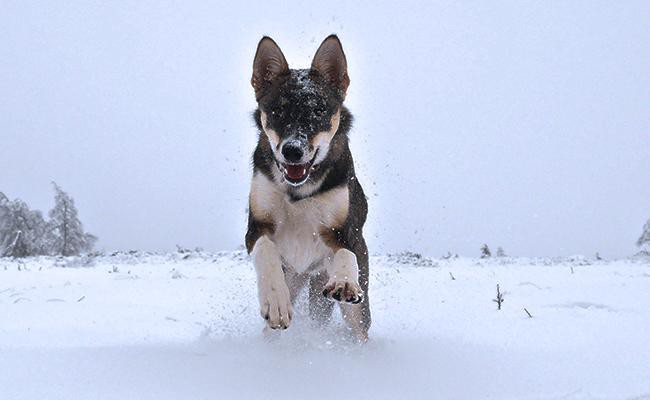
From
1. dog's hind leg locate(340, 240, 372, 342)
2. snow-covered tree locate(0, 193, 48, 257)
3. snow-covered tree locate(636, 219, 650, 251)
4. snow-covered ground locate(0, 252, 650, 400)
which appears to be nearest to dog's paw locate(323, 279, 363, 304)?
snow-covered ground locate(0, 252, 650, 400)

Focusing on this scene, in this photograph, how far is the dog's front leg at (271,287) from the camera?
14.4 feet

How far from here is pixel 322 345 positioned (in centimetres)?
522

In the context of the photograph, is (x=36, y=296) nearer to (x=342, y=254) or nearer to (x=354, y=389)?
(x=342, y=254)

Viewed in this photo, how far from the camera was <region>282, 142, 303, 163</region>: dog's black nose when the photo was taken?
491 cm

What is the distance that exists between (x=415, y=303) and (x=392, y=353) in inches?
112

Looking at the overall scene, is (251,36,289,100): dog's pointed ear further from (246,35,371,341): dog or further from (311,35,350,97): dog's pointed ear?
(311,35,350,97): dog's pointed ear

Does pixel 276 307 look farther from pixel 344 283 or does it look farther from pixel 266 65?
pixel 266 65

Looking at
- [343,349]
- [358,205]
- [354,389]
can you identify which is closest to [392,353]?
[343,349]

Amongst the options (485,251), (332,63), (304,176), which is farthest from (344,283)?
(485,251)

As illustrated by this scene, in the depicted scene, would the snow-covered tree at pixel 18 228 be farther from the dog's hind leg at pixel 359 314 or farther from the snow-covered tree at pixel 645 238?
the snow-covered tree at pixel 645 238

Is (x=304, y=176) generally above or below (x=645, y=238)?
above

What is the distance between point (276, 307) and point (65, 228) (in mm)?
25299

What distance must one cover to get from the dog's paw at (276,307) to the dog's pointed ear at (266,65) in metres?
2.24

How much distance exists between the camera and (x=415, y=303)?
7703mm
